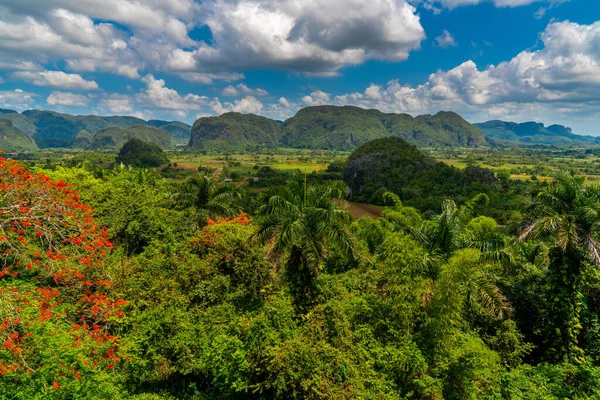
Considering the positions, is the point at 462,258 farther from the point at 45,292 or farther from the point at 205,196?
the point at 205,196

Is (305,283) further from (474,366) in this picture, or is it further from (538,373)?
(538,373)

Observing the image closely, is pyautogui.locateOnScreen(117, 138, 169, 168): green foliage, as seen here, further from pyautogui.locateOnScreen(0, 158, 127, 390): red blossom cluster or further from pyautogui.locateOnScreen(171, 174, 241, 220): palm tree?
pyautogui.locateOnScreen(0, 158, 127, 390): red blossom cluster

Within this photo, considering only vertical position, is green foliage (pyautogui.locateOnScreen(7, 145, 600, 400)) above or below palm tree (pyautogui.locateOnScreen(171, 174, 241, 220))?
below

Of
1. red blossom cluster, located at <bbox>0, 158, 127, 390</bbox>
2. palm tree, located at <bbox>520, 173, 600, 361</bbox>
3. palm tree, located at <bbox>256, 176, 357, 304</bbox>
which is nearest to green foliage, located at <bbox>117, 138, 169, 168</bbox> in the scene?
red blossom cluster, located at <bbox>0, 158, 127, 390</bbox>

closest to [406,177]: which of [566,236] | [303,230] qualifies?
[566,236]

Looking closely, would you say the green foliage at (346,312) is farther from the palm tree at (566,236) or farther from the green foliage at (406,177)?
the green foliage at (406,177)

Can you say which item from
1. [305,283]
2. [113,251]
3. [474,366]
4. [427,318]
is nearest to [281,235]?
[305,283]

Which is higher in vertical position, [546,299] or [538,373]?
[546,299]

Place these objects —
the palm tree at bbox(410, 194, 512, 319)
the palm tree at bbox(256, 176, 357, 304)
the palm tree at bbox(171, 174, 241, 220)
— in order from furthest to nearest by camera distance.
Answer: the palm tree at bbox(171, 174, 241, 220)
the palm tree at bbox(256, 176, 357, 304)
the palm tree at bbox(410, 194, 512, 319)
